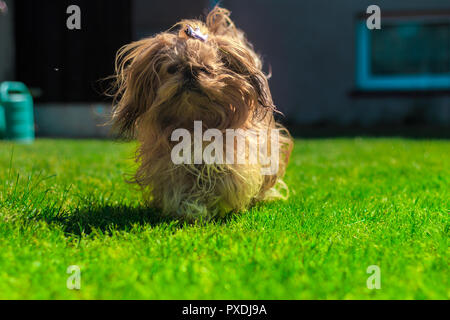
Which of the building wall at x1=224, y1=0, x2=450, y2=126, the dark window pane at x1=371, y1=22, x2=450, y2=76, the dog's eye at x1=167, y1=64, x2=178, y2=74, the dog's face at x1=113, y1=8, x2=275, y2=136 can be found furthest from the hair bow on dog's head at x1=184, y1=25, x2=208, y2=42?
the dark window pane at x1=371, y1=22, x2=450, y2=76

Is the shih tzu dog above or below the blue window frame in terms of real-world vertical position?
below

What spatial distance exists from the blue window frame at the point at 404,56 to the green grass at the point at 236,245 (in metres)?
6.60

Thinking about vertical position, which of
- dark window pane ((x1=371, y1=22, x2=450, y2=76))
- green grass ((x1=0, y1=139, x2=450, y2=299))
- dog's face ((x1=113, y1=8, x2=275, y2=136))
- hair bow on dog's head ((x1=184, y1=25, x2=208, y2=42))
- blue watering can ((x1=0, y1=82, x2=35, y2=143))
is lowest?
green grass ((x1=0, y1=139, x2=450, y2=299))

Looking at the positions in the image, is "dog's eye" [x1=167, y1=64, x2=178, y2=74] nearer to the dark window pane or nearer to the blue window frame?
the blue window frame

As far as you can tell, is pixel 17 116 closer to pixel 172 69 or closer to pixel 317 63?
pixel 317 63

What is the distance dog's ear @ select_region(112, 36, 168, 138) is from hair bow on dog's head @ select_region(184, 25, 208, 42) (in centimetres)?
14

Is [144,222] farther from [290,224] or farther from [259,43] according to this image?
[259,43]

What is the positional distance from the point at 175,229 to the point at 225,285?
85 centimetres

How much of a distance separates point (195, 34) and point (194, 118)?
1.44 feet

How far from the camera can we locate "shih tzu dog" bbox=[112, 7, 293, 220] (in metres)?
2.60

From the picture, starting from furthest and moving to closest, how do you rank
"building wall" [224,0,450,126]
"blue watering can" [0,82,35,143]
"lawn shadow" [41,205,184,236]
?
"building wall" [224,0,450,126] < "blue watering can" [0,82,35,143] < "lawn shadow" [41,205,184,236]
